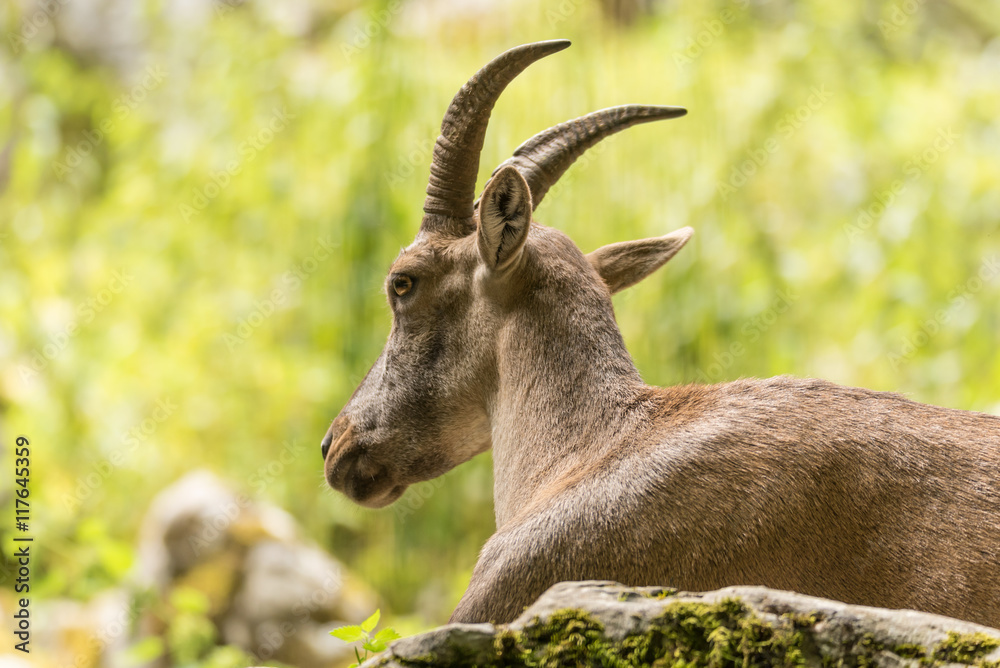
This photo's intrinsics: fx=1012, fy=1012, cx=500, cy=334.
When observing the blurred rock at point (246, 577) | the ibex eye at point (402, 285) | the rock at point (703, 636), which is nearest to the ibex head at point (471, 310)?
the ibex eye at point (402, 285)

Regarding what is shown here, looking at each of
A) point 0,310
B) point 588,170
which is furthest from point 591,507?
point 0,310

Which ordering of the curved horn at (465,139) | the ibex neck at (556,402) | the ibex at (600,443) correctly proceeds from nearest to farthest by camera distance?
1. the ibex at (600,443)
2. the ibex neck at (556,402)
3. the curved horn at (465,139)

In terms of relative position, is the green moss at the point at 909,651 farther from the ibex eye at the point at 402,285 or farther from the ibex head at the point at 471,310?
the ibex eye at the point at 402,285

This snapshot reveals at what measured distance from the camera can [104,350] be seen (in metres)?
12.7

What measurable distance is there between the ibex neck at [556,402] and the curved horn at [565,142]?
0.77 meters

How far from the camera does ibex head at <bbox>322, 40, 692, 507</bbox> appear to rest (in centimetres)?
414

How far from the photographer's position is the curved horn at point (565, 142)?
4562 millimetres

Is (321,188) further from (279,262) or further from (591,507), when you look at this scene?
(591,507)

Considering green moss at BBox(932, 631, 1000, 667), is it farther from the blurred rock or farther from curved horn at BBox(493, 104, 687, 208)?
the blurred rock

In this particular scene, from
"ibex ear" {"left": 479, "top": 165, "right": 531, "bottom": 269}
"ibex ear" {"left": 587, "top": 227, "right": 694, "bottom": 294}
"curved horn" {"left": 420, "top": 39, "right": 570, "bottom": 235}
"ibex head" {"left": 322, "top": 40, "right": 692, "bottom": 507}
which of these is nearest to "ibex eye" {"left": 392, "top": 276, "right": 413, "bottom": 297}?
"ibex head" {"left": 322, "top": 40, "right": 692, "bottom": 507}

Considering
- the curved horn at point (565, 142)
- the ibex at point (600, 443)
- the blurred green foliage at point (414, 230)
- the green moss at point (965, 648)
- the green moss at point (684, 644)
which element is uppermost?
the blurred green foliage at point (414, 230)

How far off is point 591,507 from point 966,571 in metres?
1.23

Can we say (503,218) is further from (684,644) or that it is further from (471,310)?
(684,644)

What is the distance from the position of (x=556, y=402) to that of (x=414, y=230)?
702 cm
